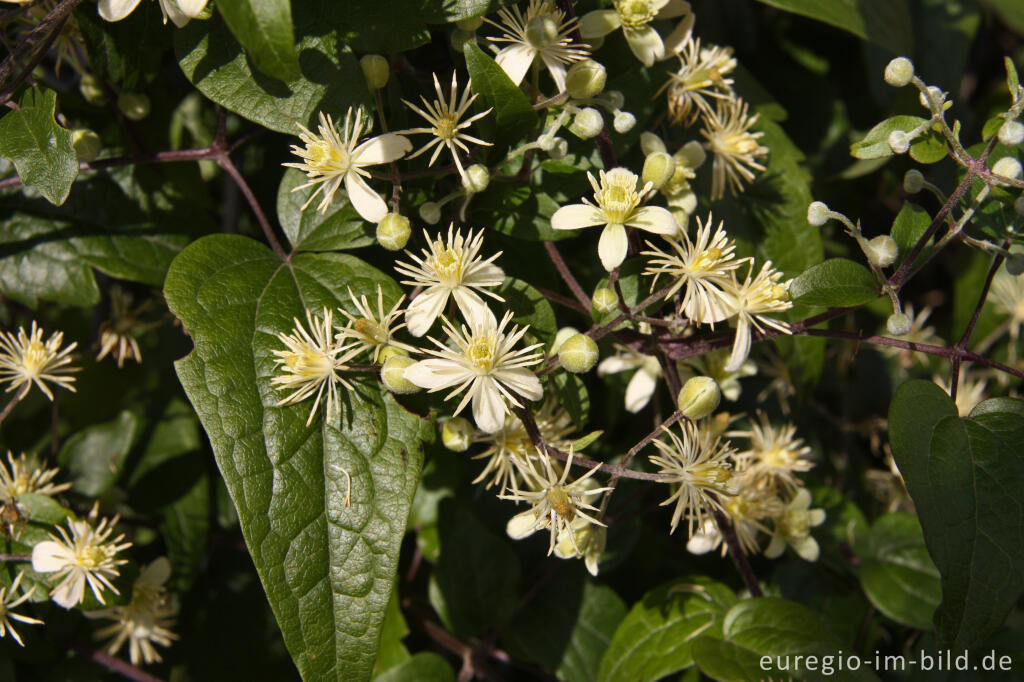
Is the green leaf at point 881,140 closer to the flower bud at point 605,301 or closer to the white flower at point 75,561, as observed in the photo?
the flower bud at point 605,301

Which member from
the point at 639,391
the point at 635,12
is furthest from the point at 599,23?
the point at 639,391

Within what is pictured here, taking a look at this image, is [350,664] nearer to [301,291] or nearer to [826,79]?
[301,291]

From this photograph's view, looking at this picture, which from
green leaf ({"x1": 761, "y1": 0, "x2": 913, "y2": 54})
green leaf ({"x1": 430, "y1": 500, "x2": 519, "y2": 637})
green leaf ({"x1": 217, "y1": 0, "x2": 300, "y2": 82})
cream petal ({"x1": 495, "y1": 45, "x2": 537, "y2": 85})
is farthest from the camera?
green leaf ({"x1": 430, "y1": 500, "x2": 519, "y2": 637})

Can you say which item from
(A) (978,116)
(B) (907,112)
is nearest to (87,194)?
(B) (907,112)

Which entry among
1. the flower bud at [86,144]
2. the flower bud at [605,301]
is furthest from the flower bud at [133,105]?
the flower bud at [605,301]

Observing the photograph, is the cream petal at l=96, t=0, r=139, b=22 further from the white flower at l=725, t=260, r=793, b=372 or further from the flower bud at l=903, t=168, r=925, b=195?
the flower bud at l=903, t=168, r=925, b=195

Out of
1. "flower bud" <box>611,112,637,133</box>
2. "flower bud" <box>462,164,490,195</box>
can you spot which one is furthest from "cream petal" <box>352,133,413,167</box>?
"flower bud" <box>611,112,637,133</box>
